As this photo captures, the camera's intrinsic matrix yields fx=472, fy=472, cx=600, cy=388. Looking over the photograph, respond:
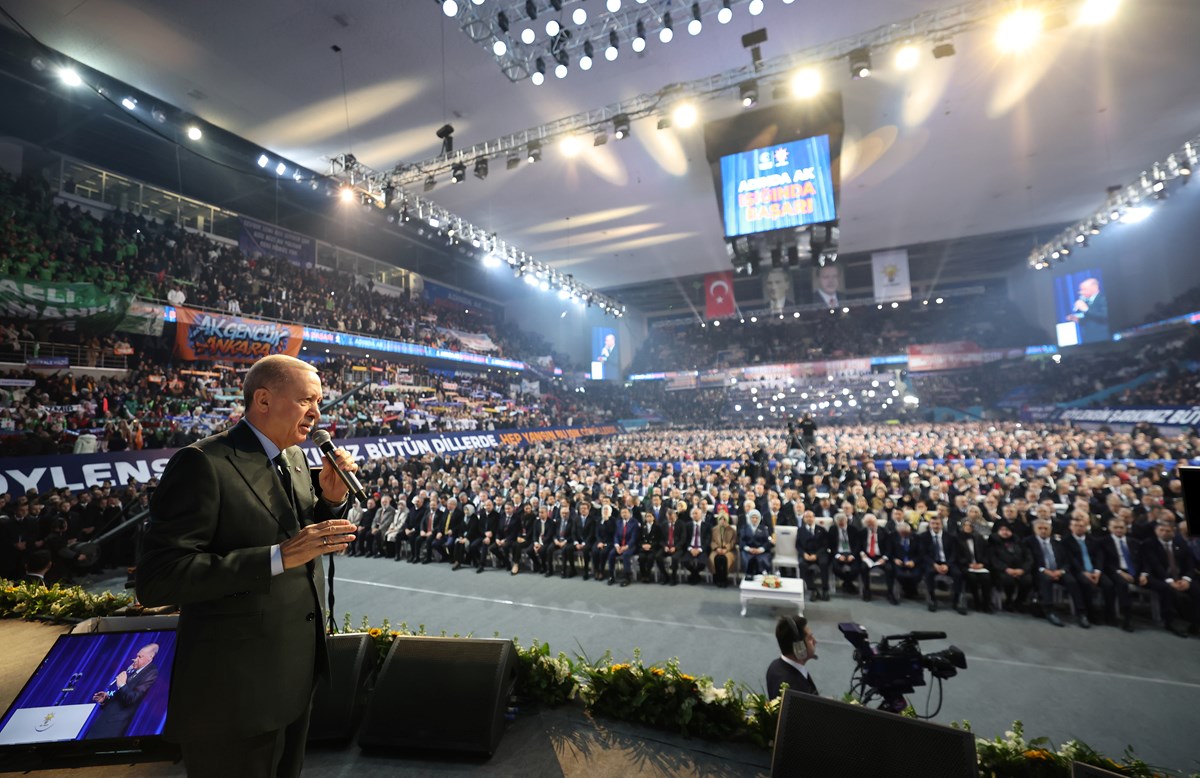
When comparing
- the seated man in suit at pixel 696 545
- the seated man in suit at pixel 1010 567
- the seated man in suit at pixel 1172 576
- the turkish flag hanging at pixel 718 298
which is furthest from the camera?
the turkish flag hanging at pixel 718 298

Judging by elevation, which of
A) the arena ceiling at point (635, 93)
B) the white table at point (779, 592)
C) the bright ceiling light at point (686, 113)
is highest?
the arena ceiling at point (635, 93)

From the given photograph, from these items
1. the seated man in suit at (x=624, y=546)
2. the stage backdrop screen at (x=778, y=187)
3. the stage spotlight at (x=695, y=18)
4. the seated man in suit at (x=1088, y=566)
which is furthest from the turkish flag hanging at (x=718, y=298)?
the seated man in suit at (x=1088, y=566)

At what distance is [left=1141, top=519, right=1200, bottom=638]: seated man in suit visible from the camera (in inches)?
214

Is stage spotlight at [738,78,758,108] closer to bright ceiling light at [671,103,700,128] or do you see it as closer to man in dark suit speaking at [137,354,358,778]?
bright ceiling light at [671,103,700,128]

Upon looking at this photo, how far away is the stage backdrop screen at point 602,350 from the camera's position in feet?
98.4

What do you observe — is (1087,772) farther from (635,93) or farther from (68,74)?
(68,74)

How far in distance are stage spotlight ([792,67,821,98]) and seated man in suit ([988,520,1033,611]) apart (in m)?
7.59

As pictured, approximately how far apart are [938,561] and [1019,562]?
3.01ft

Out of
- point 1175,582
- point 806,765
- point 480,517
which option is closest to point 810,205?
point 1175,582

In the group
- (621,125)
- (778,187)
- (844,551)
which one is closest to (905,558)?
(844,551)

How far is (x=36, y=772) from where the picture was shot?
284 centimetres

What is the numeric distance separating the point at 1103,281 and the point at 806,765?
31008 mm

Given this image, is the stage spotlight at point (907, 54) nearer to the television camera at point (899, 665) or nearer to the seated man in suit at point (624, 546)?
the seated man in suit at point (624, 546)

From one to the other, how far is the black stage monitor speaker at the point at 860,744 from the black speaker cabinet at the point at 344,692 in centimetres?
263
